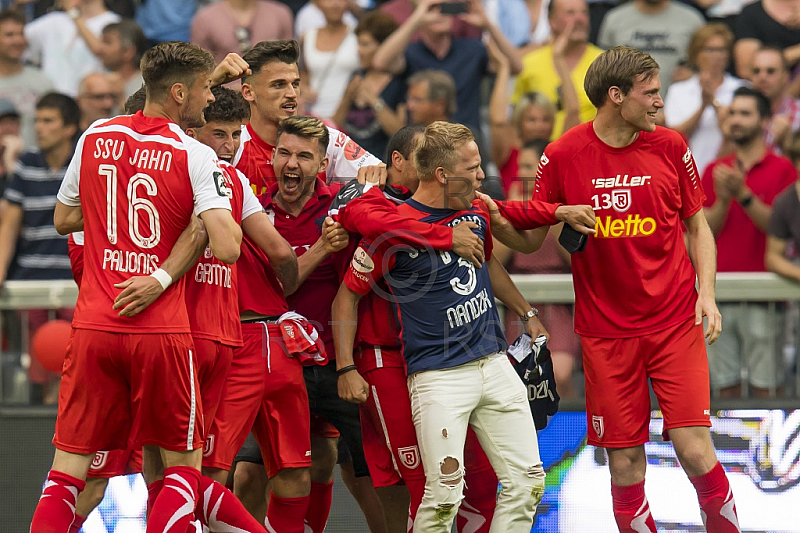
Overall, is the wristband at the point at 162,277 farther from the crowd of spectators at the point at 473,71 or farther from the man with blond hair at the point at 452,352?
the crowd of spectators at the point at 473,71

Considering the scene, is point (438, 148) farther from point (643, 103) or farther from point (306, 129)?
point (643, 103)

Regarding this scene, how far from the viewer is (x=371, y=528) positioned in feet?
22.0

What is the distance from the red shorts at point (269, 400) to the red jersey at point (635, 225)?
5.37 feet

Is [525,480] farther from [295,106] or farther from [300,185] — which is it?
[295,106]

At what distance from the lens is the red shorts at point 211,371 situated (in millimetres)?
5574

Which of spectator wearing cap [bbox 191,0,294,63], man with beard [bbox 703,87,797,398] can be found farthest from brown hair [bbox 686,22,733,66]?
spectator wearing cap [bbox 191,0,294,63]

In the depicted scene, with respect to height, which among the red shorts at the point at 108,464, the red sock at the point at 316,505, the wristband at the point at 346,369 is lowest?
the red sock at the point at 316,505

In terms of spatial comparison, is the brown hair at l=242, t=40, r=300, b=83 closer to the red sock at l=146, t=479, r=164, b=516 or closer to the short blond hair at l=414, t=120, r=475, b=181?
the short blond hair at l=414, t=120, r=475, b=181

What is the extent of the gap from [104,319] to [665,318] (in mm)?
2873

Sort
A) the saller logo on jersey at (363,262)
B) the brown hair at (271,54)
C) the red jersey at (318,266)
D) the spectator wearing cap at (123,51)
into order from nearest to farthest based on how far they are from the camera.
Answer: the saller logo on jersey at (363,262), the red jersey at (318,266), the brown hair at (271,54), the spectator wearing cap at (123,51)

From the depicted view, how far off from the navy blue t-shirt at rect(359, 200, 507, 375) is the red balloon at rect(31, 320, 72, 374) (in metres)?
3.34

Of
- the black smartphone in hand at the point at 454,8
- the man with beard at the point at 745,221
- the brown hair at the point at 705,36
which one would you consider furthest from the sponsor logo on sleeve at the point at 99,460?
the brown hair at the point at 705,36

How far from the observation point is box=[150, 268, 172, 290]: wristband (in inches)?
205

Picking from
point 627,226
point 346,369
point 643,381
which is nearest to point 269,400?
point 346,369
